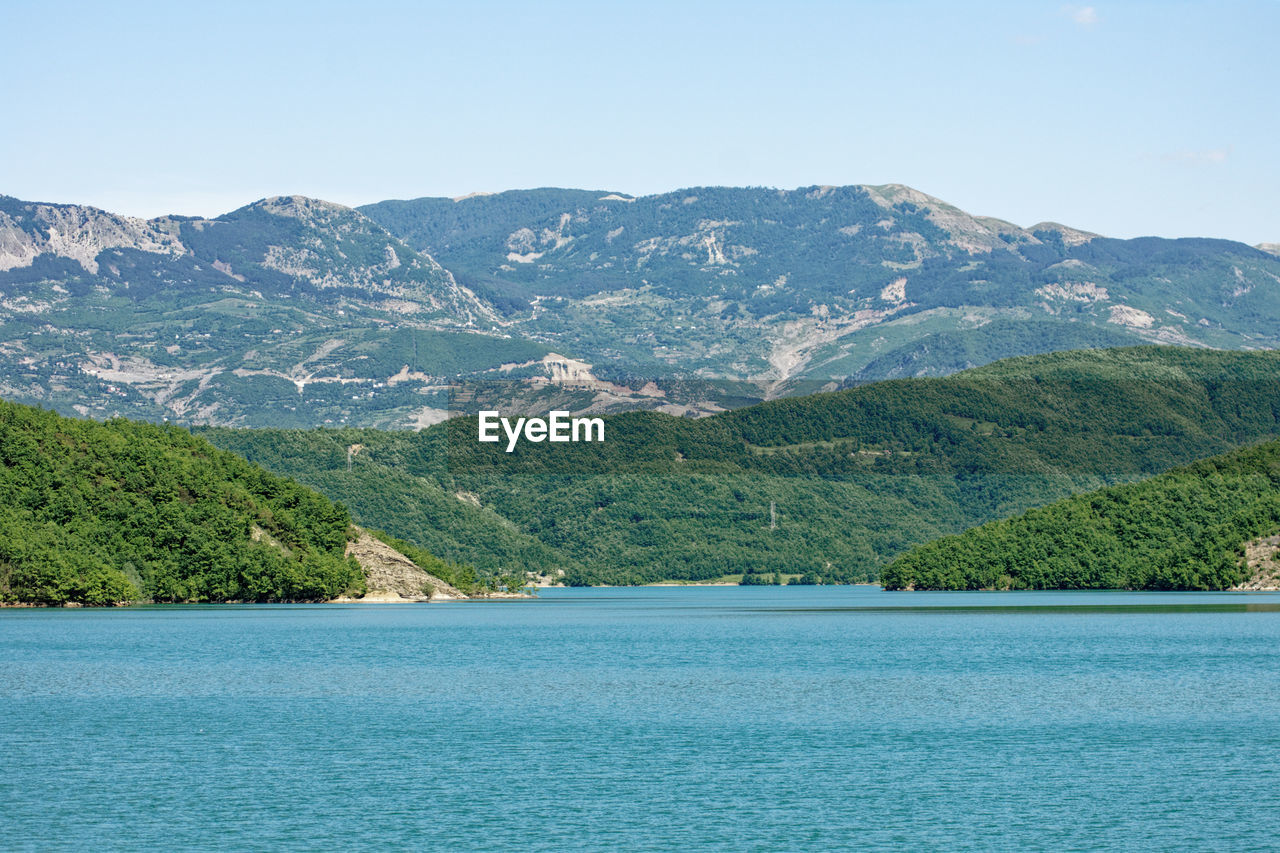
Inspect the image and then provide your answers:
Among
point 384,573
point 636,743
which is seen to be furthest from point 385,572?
point 636,743

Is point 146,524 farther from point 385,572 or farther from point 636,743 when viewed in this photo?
point 636,743

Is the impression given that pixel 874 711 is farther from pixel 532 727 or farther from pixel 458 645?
pixel 458 645

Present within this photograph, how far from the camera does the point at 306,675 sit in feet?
295

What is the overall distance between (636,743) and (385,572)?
131235 millimetres

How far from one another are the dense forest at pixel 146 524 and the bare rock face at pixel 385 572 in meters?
5.39

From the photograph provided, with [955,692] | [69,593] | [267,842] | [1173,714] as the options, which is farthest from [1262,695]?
[69,593]

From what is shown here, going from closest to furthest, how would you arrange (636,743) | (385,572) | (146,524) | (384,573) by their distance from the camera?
(636,743) → (146,524) → (384,573) → (385,572)

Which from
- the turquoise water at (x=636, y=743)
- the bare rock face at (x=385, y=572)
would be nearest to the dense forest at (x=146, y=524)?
the bare rock face at (x=385, y=572)

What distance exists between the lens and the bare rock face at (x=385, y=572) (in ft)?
616

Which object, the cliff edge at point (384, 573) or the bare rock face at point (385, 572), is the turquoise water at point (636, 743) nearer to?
the cliff edge at point (384, 573)

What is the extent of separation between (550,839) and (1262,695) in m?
47.3

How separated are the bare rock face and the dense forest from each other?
17.7 ft

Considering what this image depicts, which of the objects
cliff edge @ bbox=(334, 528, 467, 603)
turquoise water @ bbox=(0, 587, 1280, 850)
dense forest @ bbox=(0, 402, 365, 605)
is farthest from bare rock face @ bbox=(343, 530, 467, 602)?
turquoise water @ bbox=(0, 587, 1280, 850)

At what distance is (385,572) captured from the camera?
19275cm
